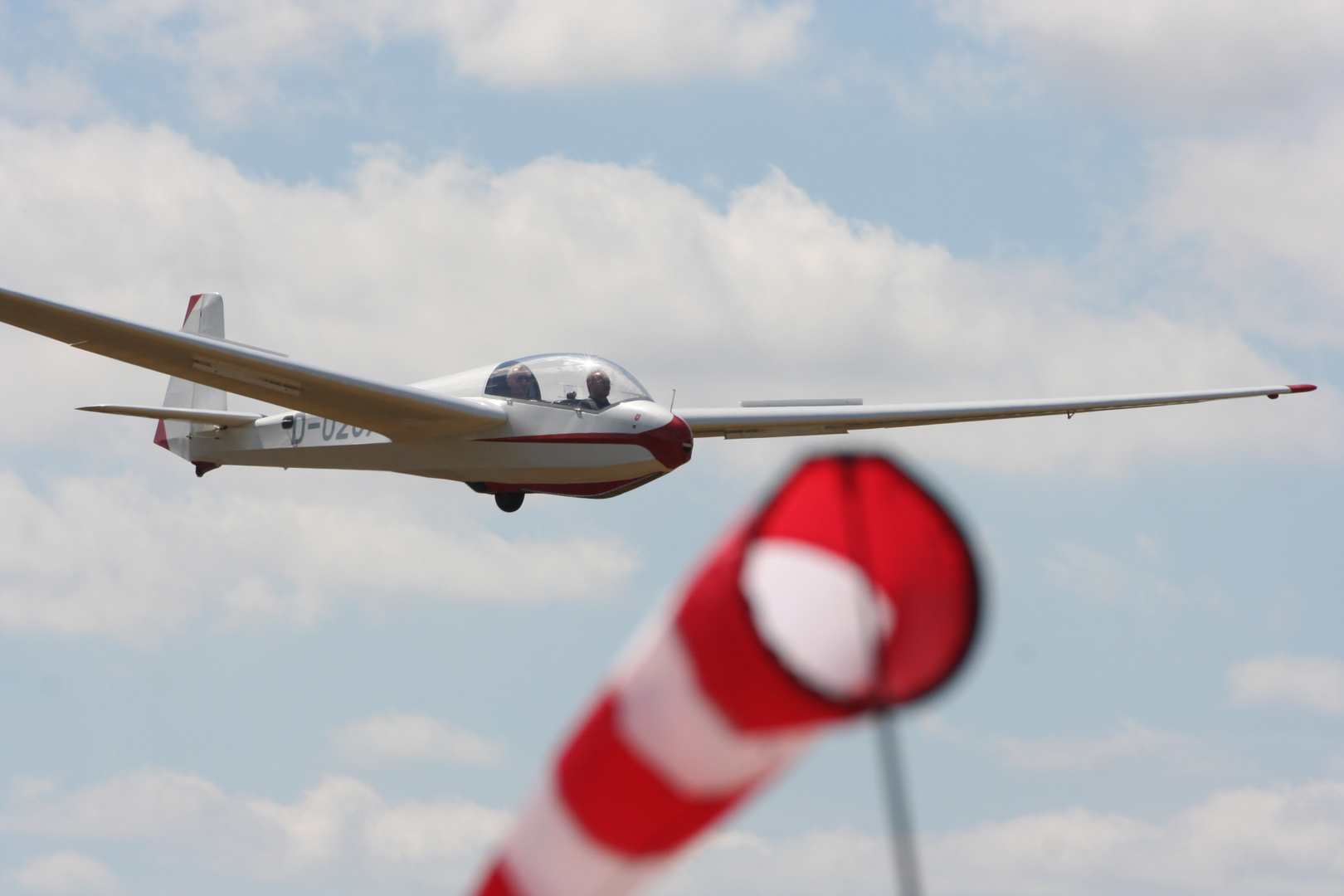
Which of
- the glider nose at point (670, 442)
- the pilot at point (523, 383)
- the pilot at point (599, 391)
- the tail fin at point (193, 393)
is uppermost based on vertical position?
the tail fin at point (193, 393)

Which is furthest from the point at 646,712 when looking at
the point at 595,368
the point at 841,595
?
the point at 595,368

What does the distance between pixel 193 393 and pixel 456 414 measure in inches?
410

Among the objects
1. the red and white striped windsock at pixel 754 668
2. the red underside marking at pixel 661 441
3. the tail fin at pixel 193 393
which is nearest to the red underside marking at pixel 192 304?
the tail fin at pixel 193 393

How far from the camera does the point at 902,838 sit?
11.2 ft

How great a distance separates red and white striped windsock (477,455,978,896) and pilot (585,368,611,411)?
1590 cm

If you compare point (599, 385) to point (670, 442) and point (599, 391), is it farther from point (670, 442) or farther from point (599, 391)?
point (670, 442)

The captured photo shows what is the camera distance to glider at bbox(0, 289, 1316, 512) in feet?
64.7

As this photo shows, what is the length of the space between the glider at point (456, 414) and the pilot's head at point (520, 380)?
0.07 feet

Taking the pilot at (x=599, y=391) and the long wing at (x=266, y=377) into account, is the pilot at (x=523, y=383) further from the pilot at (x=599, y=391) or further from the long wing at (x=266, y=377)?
the pilot at (x=599, y=391)

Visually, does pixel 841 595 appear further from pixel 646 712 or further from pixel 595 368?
pixel 595 368

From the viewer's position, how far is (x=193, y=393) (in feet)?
93.8

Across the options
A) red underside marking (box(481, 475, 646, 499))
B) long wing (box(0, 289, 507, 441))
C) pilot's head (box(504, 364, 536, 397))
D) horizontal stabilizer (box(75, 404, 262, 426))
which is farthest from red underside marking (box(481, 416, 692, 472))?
horizontal stabilizer (box(75, 404, 262, 426))

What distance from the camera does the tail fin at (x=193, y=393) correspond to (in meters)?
26.9

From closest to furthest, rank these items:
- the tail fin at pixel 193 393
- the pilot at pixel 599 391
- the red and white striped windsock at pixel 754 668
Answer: the red and white striped windsock at pixel 754 668, the pilot at pixel 599 391, the tail fin at pixel 193 393
